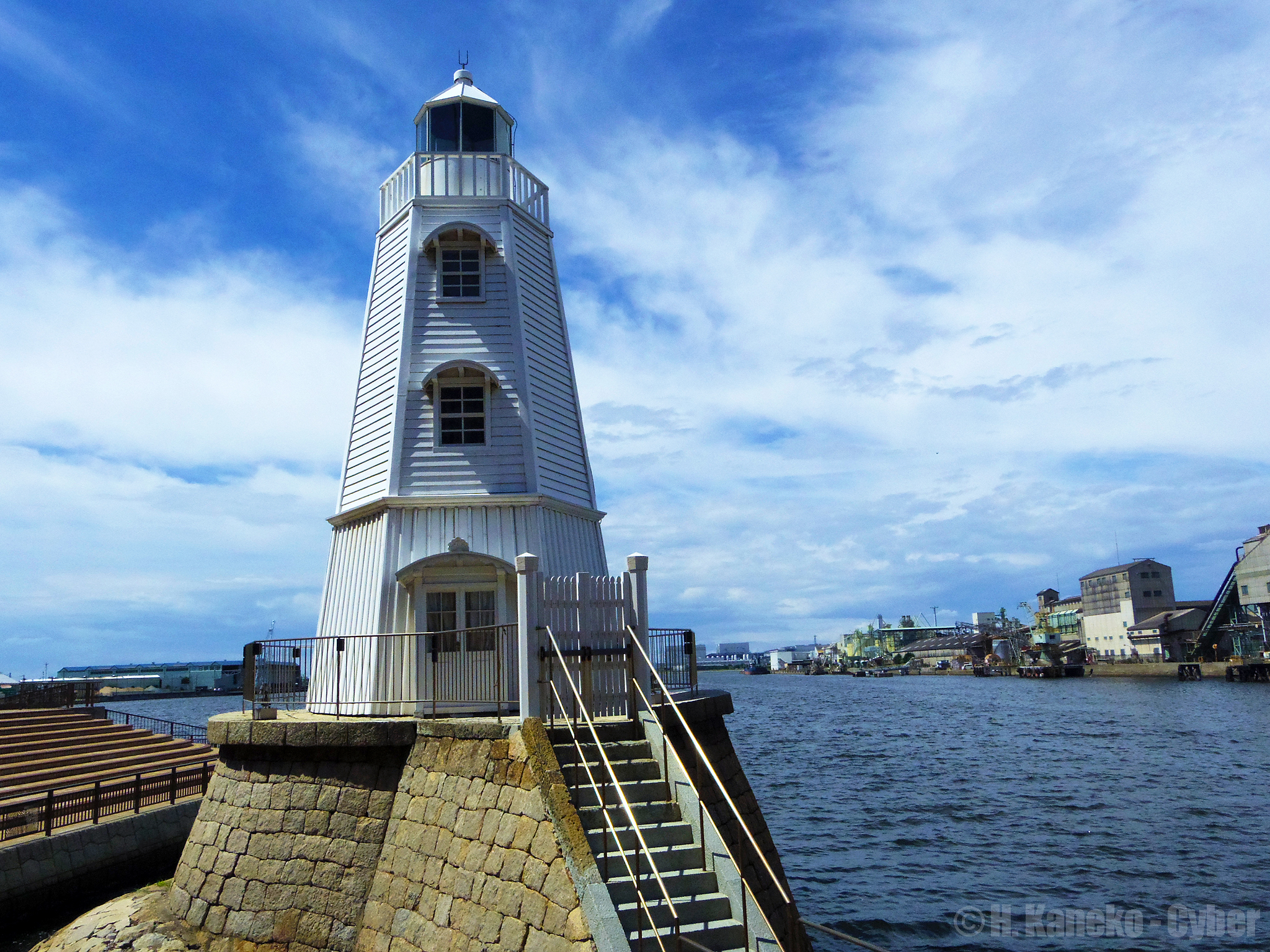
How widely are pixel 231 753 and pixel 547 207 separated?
1242 cm

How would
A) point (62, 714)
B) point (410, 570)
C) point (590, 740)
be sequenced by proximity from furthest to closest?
1. point (62, 714)
2. point (410, 570)
3. point (590, 740)

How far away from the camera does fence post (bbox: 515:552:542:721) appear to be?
1017 cm

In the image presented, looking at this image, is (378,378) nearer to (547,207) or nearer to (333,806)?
(547,207)

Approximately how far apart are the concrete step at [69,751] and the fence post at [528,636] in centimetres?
1886

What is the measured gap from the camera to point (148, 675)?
14600cm

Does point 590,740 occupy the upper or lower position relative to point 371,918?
upper

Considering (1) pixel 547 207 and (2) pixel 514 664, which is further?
(1) pixel 547 207

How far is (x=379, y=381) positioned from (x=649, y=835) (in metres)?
Answer: 10.8

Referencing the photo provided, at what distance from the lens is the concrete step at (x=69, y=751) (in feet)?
74.8

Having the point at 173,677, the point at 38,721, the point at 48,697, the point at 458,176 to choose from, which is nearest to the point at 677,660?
the point at 458,176

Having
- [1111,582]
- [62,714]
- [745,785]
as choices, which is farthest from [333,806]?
[1111,582]

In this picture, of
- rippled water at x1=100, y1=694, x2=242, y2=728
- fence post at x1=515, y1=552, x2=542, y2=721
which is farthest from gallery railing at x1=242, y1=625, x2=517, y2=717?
rippled water at x1=100, y1=694, x2=242, y2=728

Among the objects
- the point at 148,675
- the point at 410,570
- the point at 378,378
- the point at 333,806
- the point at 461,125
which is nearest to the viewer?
the point at 333,806

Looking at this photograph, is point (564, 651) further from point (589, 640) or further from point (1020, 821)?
point (1020, 821)
